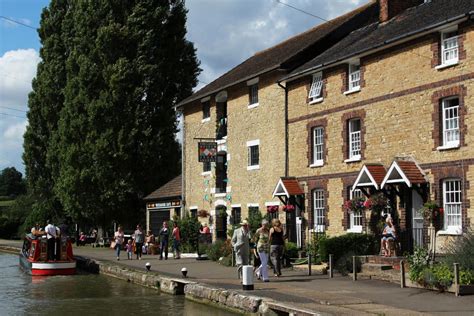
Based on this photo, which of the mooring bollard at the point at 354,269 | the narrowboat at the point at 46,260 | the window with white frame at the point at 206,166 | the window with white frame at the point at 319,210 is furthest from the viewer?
the window with white frame at the point at 206,166

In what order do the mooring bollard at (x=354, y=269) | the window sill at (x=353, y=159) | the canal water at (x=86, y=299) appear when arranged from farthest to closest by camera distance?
the window sill at (x=353, y=159)
the mooring bollard at (x=354, y=269)
the canal water at (x=86, y=299)

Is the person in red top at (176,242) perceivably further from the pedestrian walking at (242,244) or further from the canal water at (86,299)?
the pedestrian walking at (242,244)

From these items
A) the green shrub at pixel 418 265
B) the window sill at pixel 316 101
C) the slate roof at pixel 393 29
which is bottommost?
the green shrub at pixel 418 265

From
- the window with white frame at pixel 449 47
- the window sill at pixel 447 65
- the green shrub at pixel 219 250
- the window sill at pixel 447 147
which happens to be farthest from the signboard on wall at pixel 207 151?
the window with white frame at pixel 449 47

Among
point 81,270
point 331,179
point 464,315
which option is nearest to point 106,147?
point 81,270

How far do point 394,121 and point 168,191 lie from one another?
1925 cm

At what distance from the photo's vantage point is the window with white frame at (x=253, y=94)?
102 ft

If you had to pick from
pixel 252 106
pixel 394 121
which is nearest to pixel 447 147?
pixel 394 121

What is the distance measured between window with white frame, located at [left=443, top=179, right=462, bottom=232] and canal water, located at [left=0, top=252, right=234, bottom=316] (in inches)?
299

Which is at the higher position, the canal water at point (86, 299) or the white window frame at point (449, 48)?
the white window frame at point (449, 48)

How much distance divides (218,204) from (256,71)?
6.99 m

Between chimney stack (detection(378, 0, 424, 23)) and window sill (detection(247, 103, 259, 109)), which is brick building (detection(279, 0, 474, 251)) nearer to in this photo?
chimney stack (detection(378, 0, 424, 23))

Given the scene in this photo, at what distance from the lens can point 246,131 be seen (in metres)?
31.5

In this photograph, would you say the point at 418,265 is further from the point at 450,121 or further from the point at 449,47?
the point at 449,47
